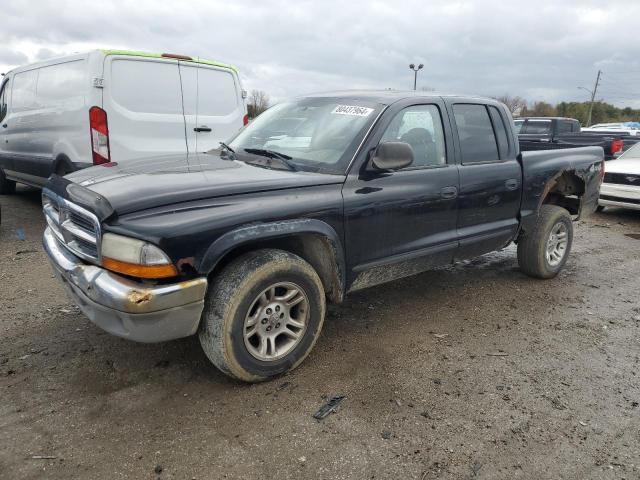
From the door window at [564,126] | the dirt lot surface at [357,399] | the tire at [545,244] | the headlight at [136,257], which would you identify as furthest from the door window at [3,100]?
the door window at [564,126]

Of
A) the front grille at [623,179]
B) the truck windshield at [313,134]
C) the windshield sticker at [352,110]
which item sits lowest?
the front grille at [623,179]

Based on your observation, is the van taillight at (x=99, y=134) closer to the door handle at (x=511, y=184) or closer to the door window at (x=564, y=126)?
the door handle at (x=511, y=184)

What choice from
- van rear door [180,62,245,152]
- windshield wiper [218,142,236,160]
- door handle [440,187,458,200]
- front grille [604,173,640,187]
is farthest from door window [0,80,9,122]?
front grille [604,173,640,187]

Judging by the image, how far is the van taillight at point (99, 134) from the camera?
5516mm

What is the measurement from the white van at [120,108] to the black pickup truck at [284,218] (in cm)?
221

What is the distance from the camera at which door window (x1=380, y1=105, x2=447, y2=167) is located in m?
3.60

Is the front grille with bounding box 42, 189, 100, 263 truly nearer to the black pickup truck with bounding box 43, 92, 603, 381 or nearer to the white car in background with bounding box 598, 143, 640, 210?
the black pickup truck with bounding box 43, 92, 603, 381

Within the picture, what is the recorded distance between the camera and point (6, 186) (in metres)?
8.88

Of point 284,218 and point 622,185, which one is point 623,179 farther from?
point 284,218

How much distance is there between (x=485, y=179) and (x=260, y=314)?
231cm

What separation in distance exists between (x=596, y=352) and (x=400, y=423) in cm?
183

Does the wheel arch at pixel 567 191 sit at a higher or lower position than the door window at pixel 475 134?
lower

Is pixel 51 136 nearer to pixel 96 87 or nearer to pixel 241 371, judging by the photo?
pixel 96 87

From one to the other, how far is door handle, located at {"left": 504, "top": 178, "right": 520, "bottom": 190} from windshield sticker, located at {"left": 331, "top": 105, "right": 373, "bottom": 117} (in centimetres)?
157
